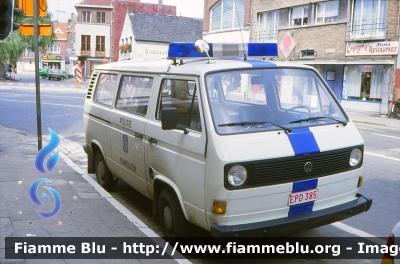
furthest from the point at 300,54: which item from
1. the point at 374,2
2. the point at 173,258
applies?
the point at 173,258

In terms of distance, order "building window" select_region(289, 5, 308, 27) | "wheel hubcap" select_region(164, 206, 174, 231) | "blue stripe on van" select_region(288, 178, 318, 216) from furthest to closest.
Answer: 1. "building window" select_region(289, 5, 308, 27)
2. "wheel hubcap" select_region(164, 206, 174, 231)
3. "blue stripe on van" select_region(288, 178, 318, 216)

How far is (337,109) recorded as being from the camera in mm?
5148

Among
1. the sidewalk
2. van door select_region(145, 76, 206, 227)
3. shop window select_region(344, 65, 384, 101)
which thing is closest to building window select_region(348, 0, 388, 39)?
shop window select_region(344, 65, 384, 101)

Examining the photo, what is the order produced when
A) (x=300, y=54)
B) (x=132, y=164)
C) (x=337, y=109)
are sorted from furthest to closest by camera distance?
1. (x=300, y=54)
2. (x=132, y=164)
3. (x=337, y=109)

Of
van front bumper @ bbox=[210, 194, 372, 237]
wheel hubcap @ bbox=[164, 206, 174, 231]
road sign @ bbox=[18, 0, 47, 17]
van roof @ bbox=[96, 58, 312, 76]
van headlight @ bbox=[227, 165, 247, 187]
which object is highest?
road sign @ bbox=[18, 0, 47, 17]

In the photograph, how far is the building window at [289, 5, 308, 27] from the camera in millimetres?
27031

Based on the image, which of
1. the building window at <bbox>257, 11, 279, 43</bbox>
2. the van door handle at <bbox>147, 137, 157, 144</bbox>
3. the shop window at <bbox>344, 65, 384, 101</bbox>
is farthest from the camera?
the building window at <bbox>257, 11, 279, 43</bbox>

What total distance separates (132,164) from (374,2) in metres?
20.0

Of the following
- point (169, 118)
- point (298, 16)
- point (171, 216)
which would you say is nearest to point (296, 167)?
point (169, 118)

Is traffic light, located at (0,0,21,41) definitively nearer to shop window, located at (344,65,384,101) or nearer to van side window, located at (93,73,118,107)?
van side window, located at (93,73,118,107)

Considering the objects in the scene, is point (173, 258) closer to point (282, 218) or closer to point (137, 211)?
point (282, 218)

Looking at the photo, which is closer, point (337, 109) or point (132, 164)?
point (337, 109)

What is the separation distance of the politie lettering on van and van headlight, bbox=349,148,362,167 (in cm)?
1

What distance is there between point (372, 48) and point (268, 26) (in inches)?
362
